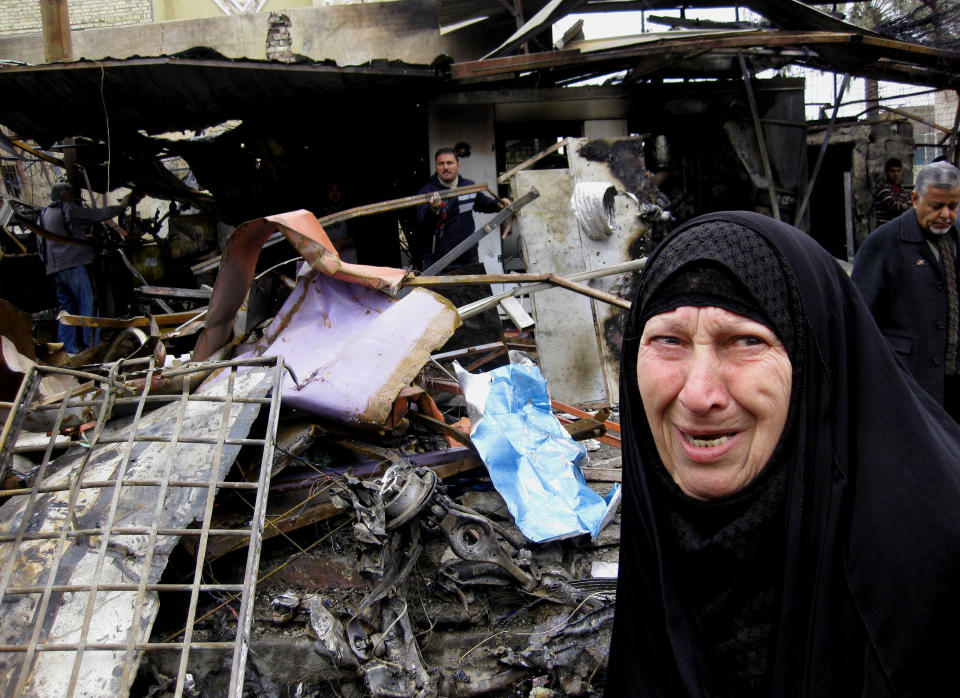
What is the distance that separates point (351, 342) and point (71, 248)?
553 centimetres

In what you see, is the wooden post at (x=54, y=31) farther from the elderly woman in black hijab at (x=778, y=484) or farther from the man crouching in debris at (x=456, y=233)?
the elderly woman in black hijab at (x=778, y=484)

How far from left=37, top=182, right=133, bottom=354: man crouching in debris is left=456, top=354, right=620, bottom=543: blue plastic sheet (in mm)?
5635

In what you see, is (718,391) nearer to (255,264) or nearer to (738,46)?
(255,264)

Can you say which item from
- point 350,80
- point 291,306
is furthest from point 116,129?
point 291,306

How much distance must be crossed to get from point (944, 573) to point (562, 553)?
2116 mm

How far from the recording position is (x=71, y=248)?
305 inches

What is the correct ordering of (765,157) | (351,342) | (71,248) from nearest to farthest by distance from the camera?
(351,342), (71,248), (765,157)

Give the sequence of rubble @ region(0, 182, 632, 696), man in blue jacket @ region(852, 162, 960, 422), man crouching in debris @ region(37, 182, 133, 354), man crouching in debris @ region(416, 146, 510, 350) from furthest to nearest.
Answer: man crouching in debris @ region(37, 182, 133, 354)
man crouching in debris @ region(416, 146, 510, 350)
man in blue jacket @ region(852, 162, 960, 422)
rubble @ region(0, 182, 632, 696)

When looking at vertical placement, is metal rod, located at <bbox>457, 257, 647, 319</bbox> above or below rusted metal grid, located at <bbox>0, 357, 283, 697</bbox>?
above

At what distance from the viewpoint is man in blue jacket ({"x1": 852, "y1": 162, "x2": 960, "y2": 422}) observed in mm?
4082

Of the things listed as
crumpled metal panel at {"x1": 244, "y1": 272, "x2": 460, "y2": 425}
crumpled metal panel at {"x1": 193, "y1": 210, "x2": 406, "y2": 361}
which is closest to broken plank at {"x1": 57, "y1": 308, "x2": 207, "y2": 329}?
crumpled metal panel at {"x1": 193, "y1": 210, "x2": 406, "y2": 361}

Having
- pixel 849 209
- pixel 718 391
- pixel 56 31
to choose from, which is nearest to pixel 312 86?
pixel 56 31

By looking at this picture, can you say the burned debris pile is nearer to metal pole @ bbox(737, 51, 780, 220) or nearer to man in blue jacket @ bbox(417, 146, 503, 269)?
man in blue jacket @ bbox(417, 146, 503, 269)

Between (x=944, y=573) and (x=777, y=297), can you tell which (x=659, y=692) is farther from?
(x=777, y=297)
